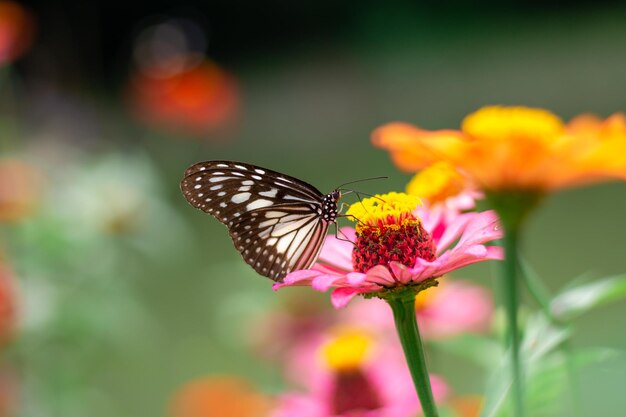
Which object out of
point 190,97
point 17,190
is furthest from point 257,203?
point 190,97

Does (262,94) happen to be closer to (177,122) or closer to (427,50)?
(427,50)

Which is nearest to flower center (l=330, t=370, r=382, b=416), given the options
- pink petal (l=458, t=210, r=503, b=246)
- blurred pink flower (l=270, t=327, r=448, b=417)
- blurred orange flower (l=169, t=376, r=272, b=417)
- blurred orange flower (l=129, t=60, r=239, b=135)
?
blurred pink flower (l=270, t=327, r=448, b=417)

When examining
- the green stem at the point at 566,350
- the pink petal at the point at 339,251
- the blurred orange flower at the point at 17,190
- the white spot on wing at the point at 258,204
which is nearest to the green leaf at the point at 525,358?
the green stem at the point at 566,350

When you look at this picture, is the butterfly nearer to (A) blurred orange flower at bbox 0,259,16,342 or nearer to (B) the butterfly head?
(B) the butterfly head

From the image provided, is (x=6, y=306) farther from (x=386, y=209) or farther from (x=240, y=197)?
(x=386, y=209)

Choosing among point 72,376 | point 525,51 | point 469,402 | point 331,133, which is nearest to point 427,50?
point 525,51
